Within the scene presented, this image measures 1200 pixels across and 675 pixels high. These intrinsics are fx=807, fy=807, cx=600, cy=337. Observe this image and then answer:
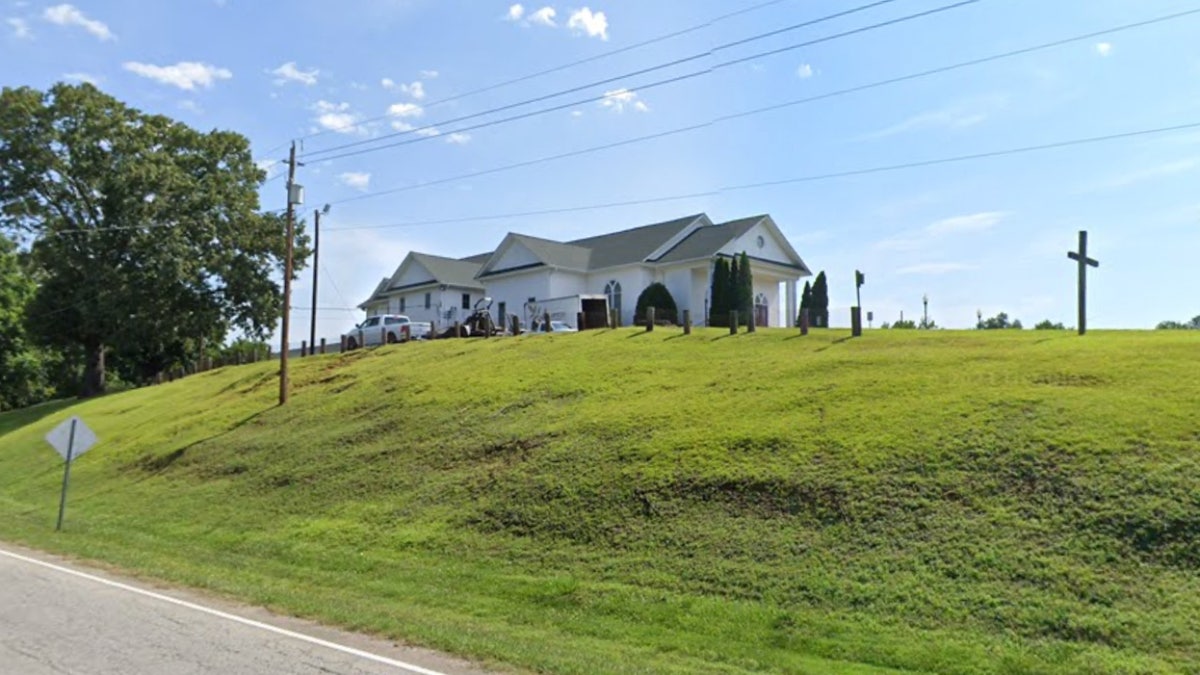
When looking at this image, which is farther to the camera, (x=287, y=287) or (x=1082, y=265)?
(x=287, y=287)

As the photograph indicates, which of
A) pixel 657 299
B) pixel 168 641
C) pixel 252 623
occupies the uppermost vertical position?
pixel 657 299

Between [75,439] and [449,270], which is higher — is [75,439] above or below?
below

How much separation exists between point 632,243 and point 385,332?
1591 centimetres

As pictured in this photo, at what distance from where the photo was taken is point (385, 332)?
37156 millimetres

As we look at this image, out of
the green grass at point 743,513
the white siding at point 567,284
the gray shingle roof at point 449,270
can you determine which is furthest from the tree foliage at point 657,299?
the green grass at point 743,513

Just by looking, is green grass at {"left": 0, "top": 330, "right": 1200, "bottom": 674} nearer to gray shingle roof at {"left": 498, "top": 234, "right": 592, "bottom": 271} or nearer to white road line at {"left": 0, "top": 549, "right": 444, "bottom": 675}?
white road line at {"left": 0, "top": 549, "right": 444, "bottom": 675}

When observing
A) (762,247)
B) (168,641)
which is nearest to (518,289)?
(762,247)

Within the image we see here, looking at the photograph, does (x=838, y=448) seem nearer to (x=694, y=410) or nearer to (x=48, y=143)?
(x=694, y=410)

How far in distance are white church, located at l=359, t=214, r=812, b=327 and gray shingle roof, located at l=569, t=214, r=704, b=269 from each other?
61 millimetres

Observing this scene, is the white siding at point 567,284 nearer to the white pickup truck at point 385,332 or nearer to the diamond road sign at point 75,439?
the white pickup truck at point 385,332

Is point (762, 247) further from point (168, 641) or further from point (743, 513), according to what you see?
point (168, 641)

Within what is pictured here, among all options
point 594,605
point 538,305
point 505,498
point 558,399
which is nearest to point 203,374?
point 538,305

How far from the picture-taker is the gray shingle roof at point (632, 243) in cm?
4412

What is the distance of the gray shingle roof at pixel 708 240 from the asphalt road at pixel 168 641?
33.3 meters
